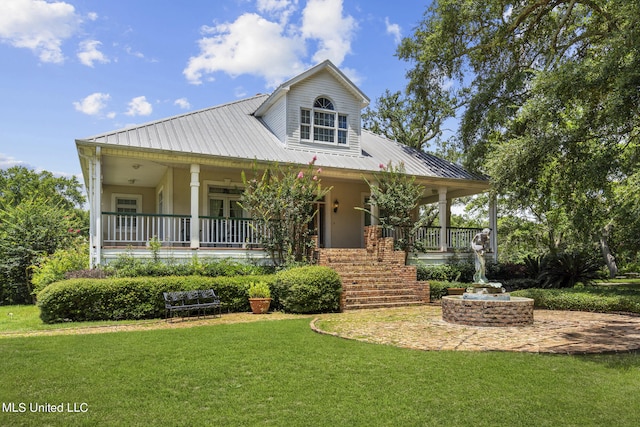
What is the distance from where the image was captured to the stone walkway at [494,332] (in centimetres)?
688

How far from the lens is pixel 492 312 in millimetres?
8875

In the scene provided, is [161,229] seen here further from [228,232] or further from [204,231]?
[228,232]

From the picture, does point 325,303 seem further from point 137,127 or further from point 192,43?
point 192,43

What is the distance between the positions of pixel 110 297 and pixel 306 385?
6.75m

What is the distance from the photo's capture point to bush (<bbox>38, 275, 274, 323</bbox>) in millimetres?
9625

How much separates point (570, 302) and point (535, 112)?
5.40m

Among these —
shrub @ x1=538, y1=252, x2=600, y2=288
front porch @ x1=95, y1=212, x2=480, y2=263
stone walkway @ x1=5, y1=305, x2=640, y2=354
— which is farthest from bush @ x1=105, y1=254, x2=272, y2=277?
shrub @ x1=538, y1=252, x2=600, y2=288

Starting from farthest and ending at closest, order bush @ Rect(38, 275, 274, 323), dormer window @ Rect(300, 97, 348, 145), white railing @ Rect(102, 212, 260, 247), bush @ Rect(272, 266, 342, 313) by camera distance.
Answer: dormer window @ Rect(300, 97, 348, 145) < white railing @ Rect(102, 212, 260, 247) < bush @ Rect(272, 266, 342, 313) < bush @ Rect(38, 275, 274, 323)

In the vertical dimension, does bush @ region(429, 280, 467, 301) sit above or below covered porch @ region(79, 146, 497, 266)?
below

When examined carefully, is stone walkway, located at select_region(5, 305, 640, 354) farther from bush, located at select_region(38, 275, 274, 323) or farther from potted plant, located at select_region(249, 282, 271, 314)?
bush, located at select_region(38, 275, 274, 323)

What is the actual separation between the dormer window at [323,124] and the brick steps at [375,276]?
392 centimetres

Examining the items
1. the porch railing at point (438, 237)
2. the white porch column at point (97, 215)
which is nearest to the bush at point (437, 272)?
the porch railing at point (438, 237)

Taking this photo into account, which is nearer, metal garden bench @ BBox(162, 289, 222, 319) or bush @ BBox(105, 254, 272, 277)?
metal garden bench @ BBox(162, 289, 222, 319)

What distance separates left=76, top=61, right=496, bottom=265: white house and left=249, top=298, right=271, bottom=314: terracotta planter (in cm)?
265
